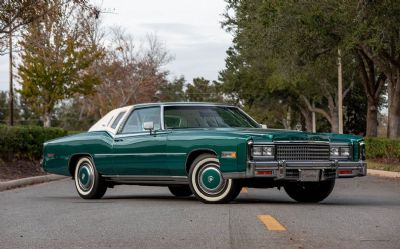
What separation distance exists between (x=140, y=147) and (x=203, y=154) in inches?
54.4

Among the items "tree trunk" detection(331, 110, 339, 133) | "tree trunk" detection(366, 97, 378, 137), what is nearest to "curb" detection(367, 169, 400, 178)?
"tree trunk" detection(366, 97, 378, 137)

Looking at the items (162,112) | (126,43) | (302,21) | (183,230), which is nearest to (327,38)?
(302,21)

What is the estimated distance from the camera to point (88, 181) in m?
13.3

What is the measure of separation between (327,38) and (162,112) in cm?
1752

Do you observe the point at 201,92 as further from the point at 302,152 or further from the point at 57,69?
the point at 302,152

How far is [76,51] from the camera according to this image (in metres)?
42.9

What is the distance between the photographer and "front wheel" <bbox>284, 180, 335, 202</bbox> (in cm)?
1232

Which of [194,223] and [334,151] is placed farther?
[334,151]

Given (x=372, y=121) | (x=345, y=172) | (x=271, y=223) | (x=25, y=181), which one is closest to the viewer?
(x=271, y=223)

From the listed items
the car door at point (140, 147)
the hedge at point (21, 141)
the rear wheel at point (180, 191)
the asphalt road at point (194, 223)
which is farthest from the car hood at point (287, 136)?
the hedge at point (21, 141)

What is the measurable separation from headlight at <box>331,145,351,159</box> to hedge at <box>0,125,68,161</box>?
1229cm

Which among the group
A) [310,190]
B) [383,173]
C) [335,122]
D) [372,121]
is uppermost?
[335,122]

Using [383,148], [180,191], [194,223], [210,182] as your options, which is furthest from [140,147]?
[383,148]

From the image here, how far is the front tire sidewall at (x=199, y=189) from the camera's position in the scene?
441 inches
